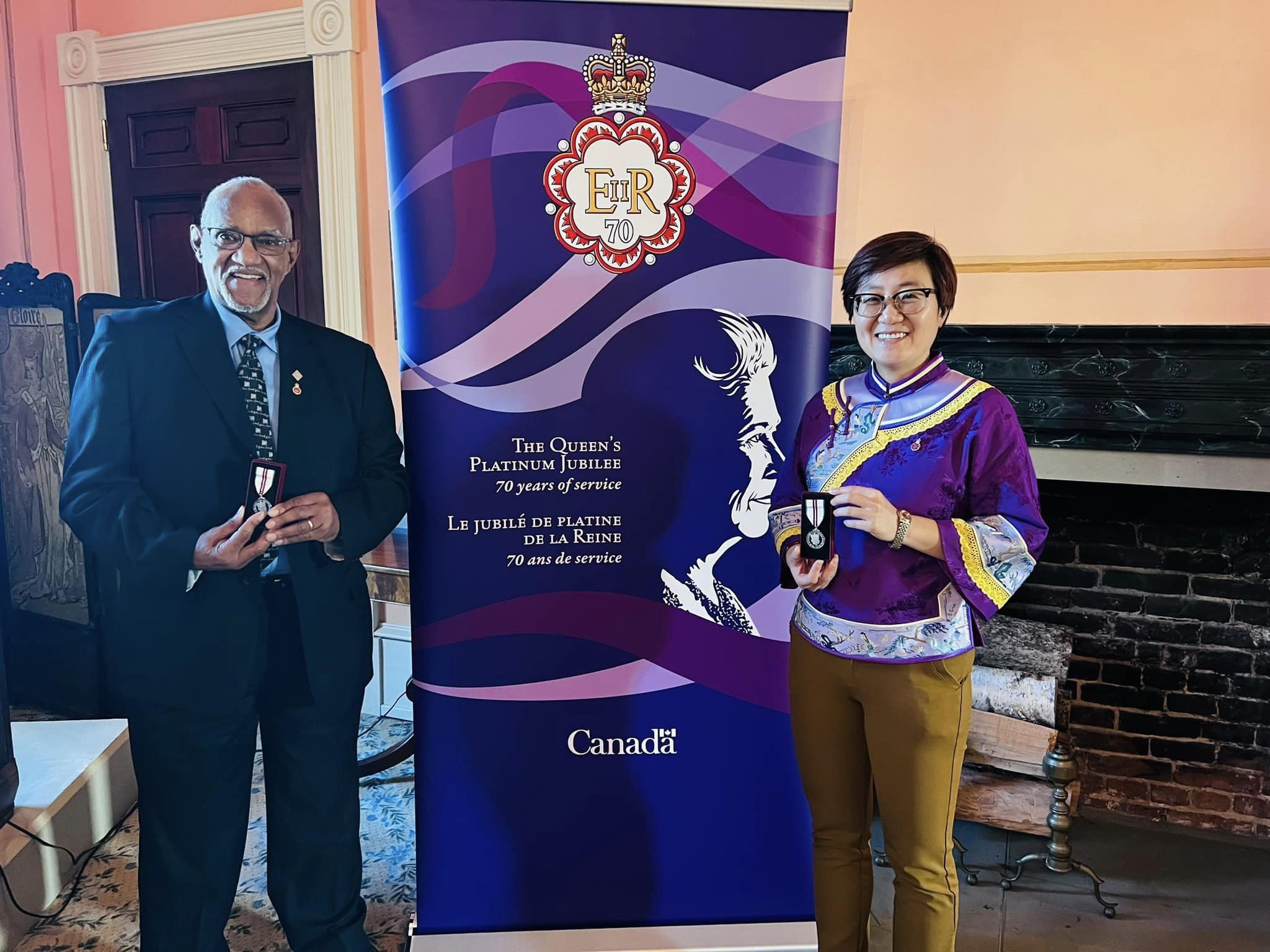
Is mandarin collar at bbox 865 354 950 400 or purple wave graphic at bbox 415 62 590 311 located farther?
purple wave graphic at bbox 415 62 590 311

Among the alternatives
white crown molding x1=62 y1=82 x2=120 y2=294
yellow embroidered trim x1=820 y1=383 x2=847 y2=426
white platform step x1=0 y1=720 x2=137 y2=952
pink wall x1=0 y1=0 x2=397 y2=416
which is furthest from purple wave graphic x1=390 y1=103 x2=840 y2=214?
white crown molding x1=62 y1=82 x2=120 y2=294

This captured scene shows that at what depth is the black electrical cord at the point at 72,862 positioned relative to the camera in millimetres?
1846

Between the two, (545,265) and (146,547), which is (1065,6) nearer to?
(545,265)

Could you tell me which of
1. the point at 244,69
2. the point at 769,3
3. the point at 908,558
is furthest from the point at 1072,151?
the point at 244,69

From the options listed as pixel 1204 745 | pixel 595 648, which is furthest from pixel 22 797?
pixel 1204 745

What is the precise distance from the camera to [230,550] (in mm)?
1398

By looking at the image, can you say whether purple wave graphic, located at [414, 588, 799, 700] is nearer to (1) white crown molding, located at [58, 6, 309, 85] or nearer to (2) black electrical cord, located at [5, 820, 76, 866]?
(2) black electrical cord, located at [5, 820, 76, 866]

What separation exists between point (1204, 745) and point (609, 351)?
2.14 metres

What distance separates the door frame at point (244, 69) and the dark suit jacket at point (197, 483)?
4.00ft

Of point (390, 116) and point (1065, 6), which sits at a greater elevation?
point (1065, 6)

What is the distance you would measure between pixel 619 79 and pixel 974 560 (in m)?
1.08

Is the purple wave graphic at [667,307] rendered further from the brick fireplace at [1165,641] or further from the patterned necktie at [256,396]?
the brick fireplace at [1165,641]

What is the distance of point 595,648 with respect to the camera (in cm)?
168

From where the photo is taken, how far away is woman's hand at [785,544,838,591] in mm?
1416
